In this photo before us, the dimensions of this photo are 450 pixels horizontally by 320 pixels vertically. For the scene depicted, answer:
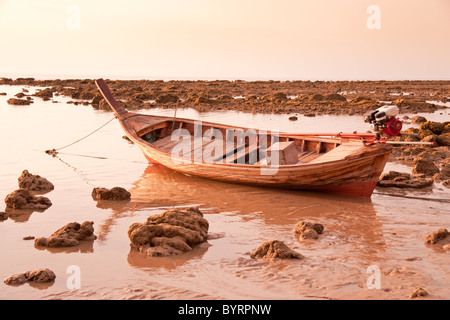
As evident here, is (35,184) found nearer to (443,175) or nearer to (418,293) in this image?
(418,293)

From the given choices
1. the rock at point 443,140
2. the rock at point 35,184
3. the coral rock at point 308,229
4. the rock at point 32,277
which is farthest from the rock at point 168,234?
the rock at point 443,140

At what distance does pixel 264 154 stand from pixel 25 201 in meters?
5.54

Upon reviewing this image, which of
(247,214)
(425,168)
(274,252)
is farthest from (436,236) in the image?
(425,168)

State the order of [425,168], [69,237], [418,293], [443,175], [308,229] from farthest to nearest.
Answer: [425,168] → [443,175] → [308,229] → [69,237] → [418,293]

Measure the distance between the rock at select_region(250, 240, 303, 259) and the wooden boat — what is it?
330 cm

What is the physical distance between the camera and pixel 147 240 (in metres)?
7.34

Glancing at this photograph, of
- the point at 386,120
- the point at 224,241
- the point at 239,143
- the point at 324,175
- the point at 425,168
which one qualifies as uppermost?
the point at 386,120

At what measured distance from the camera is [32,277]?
247 inches

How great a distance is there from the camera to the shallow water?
6.05 m

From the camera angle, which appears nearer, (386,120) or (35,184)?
(386,120)

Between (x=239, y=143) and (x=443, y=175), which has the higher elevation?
(x=239, y=143)

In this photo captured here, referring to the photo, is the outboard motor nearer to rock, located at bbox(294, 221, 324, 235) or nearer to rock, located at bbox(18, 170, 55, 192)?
rock, located at bbox(294, 221, 324, 235)
